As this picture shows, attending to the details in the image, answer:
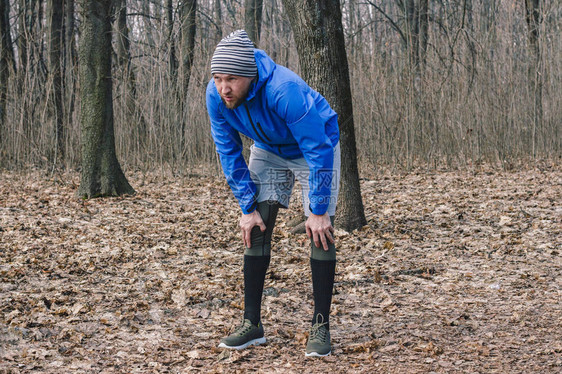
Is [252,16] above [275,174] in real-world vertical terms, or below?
above

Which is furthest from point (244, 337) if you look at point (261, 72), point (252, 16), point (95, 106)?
point (252, 16)

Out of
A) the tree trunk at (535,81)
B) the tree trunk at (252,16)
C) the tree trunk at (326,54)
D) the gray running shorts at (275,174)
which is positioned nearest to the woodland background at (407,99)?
the tree trunk at (535,81)

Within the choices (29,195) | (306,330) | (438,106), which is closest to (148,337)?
(306,330)

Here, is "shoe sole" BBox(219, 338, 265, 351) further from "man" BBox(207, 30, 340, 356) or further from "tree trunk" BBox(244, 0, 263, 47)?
"tree trunk" BBox(244, 0, 263, 47)

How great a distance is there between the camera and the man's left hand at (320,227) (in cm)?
279

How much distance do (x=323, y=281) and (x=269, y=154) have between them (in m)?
0.70

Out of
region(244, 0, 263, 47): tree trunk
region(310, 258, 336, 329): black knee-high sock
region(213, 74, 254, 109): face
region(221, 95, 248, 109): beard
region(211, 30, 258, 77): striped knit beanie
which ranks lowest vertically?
region(310, 258, 336, 329): black knee-high sock

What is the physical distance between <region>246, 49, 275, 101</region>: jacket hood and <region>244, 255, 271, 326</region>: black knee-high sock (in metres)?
0.89

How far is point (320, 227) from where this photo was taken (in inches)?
110

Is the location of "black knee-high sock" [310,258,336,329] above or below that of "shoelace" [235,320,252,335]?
above

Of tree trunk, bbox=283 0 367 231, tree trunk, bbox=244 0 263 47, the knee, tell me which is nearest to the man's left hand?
the knee

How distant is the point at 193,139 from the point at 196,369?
7.30 meters

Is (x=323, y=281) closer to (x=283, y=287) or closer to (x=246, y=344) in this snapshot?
(x=246, y=344)

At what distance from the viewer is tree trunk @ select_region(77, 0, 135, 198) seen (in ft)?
26.7
